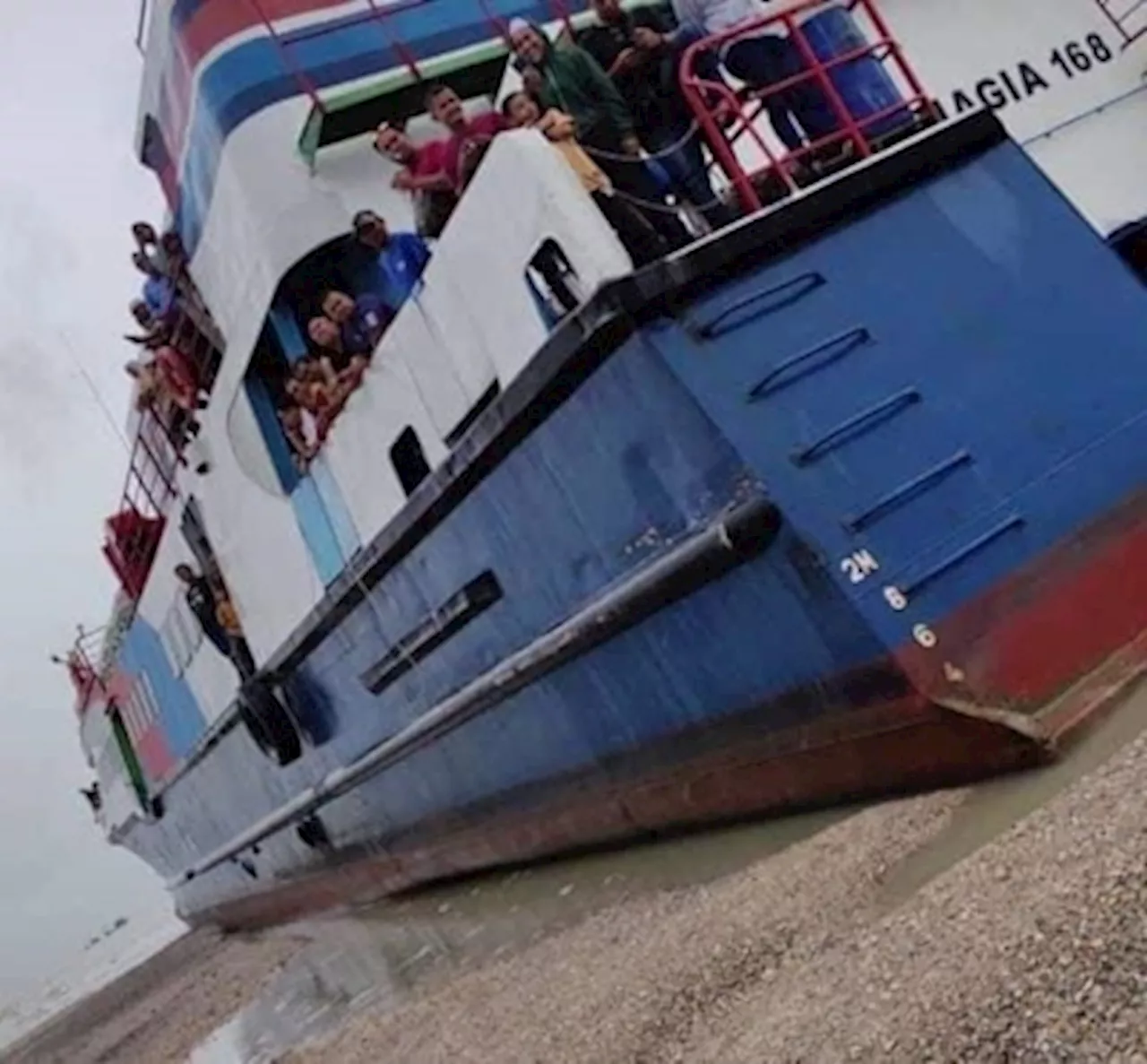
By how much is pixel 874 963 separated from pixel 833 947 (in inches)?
14.7

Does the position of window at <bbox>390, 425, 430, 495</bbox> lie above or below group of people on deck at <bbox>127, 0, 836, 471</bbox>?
below

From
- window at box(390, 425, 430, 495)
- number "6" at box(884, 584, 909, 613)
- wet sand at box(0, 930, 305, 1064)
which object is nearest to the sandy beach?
number "6" at box(884, 584, 909, 613)

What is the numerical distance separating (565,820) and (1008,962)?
4038 mm

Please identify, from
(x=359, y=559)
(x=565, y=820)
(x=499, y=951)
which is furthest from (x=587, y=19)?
(x=499, y=951)

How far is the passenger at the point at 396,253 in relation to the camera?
599cm

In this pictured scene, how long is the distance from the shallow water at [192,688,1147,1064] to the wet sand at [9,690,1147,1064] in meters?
0.02

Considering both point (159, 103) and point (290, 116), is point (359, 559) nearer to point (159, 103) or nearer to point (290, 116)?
point (290, 116)

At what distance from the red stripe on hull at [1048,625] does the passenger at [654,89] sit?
1.95m

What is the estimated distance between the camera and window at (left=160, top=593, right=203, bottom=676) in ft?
34.2

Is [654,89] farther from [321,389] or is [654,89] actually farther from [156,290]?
[156,290]

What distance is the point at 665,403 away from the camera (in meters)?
4.17

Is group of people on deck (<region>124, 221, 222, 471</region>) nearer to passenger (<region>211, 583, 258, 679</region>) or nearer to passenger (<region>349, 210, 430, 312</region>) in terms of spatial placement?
passenger (<region>211, 583, 258, 679</region>)

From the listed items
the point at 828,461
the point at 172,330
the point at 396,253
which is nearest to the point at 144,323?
the point at 172,330

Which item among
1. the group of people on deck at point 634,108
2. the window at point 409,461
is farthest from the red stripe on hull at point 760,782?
the group of people on deck at point 634,108
